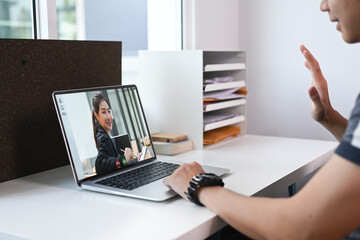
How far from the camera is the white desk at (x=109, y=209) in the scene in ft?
2.92

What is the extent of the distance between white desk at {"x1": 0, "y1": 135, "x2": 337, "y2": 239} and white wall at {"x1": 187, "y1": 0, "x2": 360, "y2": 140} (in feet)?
2.53

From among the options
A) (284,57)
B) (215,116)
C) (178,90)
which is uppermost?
(284,57)

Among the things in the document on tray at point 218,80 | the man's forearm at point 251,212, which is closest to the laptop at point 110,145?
the man's forearm at point 251,212

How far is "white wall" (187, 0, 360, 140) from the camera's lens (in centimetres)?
215

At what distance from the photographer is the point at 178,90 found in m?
1.71

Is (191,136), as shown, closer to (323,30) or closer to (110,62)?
(110,62)

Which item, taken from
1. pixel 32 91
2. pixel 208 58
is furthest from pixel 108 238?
pixel 208 58

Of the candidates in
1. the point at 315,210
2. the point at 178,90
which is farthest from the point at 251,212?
the point at 178,90

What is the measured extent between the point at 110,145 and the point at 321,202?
0.66 meters

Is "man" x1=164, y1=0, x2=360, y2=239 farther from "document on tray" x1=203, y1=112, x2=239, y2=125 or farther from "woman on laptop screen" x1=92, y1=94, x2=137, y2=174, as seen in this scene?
"document on tray" x1=203, y1=112, x2=239, y2=125

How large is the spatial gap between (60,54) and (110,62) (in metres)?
0.23

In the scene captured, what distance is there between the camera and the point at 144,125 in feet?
4.78

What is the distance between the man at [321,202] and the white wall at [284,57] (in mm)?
1213

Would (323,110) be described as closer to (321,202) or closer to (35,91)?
(321,202)
